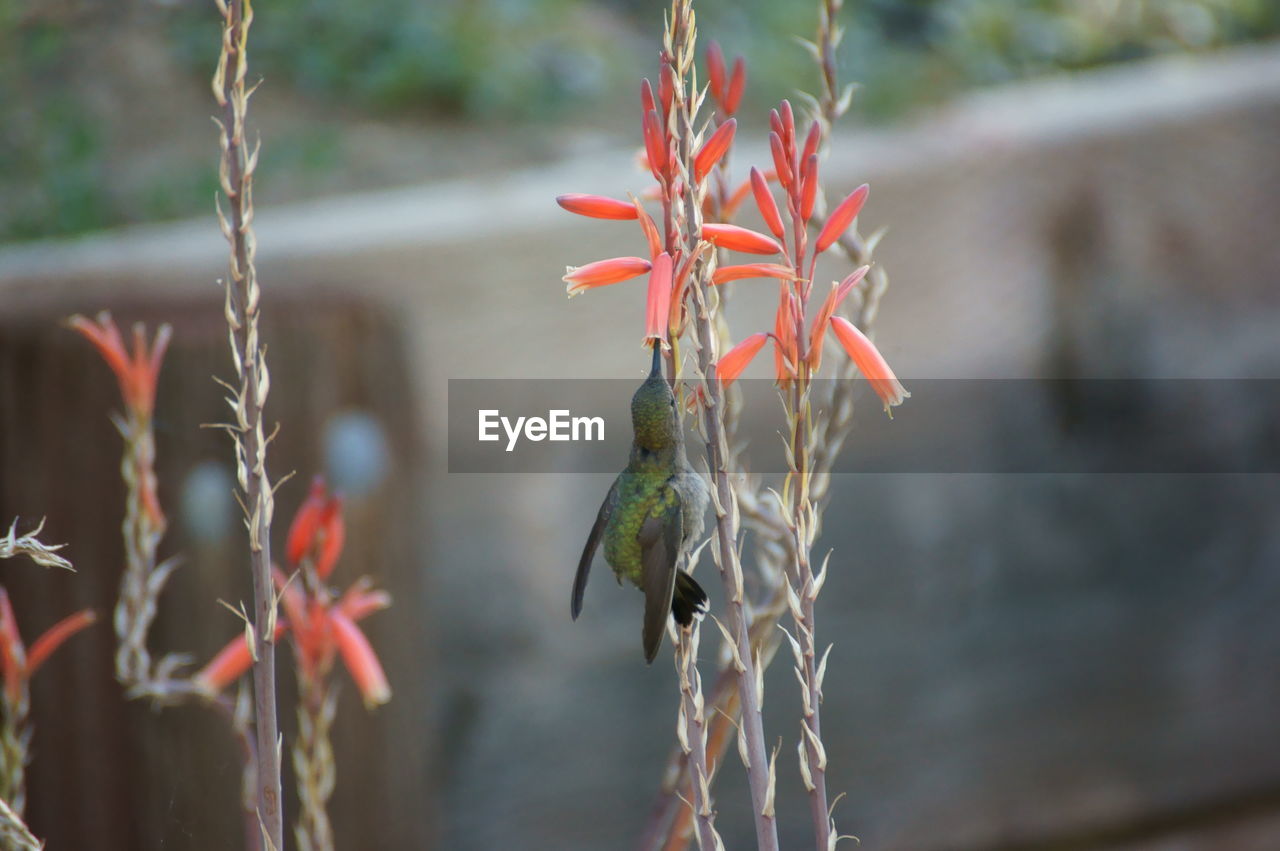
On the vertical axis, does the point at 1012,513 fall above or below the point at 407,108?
below

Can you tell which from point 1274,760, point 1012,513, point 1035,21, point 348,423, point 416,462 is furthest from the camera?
point 1035,21

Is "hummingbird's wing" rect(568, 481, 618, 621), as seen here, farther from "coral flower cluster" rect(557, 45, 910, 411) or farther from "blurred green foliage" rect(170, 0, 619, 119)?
"blurred green foliage" rect(170, 0, 619, 119)

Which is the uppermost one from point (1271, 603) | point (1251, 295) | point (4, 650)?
point (1251, 295)

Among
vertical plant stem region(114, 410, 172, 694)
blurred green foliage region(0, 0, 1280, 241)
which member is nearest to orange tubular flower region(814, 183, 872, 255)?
vertical plant stem region(114, 410, 172, 694)

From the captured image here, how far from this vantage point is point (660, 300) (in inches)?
15.3

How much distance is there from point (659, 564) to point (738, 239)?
12 centimetres

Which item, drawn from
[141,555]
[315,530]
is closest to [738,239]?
[315,530]

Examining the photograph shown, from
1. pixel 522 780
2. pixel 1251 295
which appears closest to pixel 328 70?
pixel 522 780

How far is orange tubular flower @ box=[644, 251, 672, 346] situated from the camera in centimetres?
39

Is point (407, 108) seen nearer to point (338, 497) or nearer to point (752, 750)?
point (338, 497)

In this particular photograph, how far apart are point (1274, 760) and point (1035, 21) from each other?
1442 millimetres

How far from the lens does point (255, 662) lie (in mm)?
417

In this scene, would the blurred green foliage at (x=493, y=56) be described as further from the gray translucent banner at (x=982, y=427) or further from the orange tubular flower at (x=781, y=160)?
the orange tubular flower at (x=781, y=160)

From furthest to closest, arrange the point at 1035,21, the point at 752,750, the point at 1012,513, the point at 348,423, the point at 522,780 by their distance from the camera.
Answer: the point at 1035,21, the point at 1012,513, the point at 522,780, the point at 348,423, the point at 752,750
